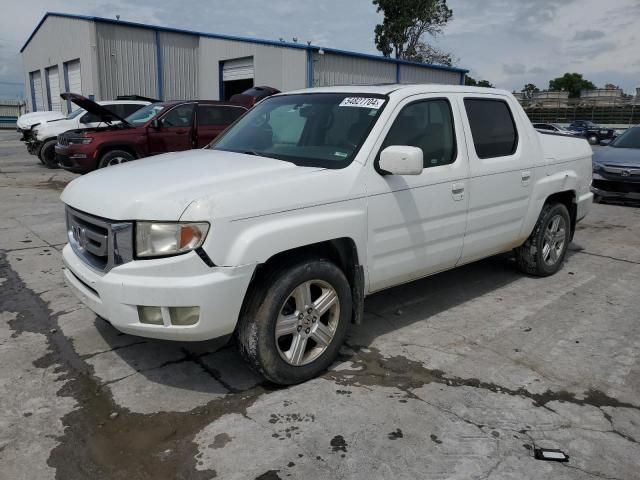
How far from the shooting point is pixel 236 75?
82.7ft

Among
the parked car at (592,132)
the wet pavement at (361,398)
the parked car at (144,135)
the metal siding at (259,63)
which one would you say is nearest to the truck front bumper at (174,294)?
the wet pavement at (361,398)

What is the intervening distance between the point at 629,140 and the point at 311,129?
9515mm

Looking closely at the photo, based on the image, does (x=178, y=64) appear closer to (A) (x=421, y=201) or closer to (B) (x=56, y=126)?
(B) (x=56, y=126)

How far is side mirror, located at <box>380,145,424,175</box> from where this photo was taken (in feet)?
11.1

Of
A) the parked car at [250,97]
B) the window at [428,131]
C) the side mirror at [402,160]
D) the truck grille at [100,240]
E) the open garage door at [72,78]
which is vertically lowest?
the truck grille at [100,240]

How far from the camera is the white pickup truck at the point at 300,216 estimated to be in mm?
2906

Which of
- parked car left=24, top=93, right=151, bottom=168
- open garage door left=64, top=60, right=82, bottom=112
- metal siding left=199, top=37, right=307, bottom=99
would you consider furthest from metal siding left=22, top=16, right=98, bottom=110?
parked car left=24, top=93, right=151, bottom=168

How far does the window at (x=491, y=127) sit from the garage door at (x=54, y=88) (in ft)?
103

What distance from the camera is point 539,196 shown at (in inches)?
202

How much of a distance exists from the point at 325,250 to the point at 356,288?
34 centimetres

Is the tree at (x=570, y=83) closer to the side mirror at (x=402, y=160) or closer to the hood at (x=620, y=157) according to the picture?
the hood at (x=620, y=157)

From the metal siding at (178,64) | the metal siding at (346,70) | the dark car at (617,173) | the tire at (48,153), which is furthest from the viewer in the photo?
the metal siding at (178,64)

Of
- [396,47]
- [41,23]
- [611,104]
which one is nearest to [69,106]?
[41,23]

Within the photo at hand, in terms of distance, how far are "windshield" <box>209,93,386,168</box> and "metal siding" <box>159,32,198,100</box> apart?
23592 mm
